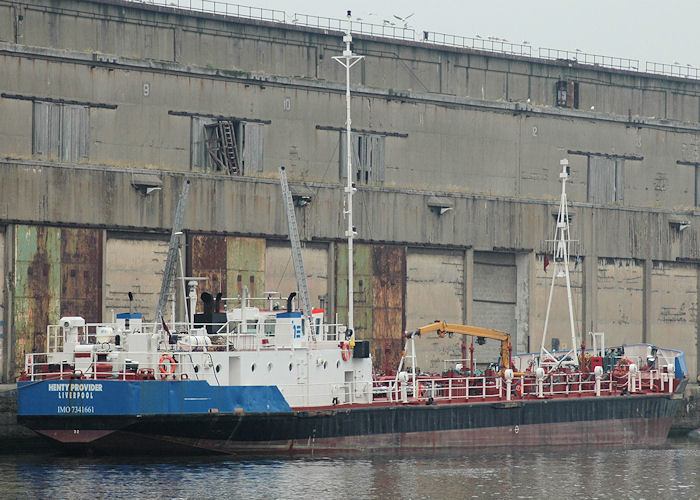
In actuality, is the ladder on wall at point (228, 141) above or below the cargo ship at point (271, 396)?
above

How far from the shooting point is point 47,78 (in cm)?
5391

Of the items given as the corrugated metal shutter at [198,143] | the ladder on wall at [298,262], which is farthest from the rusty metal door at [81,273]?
the ladder on wall at [298,262]

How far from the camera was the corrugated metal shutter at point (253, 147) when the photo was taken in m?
58.5

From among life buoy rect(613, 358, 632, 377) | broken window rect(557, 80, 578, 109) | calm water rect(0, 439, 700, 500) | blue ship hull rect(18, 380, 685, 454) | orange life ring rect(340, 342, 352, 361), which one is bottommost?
calm water rect(0, 439, 700, 500)

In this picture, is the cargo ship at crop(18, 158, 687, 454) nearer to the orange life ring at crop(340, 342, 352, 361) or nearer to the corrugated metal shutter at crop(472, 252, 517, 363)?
the orange life ring at crop(340, 342, 352, 361)

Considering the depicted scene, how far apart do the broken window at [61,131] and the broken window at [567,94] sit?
25239 mm

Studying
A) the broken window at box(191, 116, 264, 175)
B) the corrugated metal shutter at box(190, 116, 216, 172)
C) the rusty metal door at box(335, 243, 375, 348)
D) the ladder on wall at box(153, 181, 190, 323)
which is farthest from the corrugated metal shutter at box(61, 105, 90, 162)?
the rusty metal door at box(335, 243, 375, 348)

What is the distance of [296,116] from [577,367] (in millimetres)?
16041

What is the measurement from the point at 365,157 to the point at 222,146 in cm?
719

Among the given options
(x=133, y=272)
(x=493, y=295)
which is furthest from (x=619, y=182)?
(x=133, y=272)

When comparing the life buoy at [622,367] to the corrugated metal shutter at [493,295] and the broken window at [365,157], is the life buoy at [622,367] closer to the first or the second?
the corrugated metal shutter at [493,295]

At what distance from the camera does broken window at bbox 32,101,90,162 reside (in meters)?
53.7

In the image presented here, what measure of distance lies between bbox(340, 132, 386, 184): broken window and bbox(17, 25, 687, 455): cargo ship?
12817 mm

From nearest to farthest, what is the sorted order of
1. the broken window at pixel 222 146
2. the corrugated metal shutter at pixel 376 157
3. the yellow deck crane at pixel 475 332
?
1. the yellow deck crane at pixel 475 332
2. the broken window at pixel 222 146
3. the corrugated metal shutter at pixel 376 157
